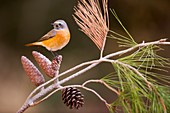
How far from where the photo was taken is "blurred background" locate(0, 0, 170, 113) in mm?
2281

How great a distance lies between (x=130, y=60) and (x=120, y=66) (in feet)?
0.06

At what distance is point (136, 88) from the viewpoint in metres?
0.66

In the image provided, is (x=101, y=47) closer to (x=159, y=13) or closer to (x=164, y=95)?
(x=164, y=95)

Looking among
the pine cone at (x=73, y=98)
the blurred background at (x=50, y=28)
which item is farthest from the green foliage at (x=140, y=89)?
the blurred background at (x=50, y=28)

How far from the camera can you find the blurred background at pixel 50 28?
89.8 inches

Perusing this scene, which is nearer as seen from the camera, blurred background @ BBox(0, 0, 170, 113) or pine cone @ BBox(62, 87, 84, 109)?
pine cone @ BBox(62, 87, 84, 109)

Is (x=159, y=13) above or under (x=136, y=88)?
above

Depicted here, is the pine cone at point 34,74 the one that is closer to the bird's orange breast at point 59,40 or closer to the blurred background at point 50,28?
the bird's orange breast at point 59,40

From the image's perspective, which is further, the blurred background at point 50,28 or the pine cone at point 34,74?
the blurred background at point 50,28

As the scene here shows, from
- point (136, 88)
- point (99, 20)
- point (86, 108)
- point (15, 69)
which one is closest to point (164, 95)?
point (136, 88)

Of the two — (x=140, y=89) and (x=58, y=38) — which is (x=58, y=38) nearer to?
(x=58, y=38)

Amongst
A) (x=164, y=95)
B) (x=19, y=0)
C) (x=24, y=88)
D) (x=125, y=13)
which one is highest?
(x=19, y=0)

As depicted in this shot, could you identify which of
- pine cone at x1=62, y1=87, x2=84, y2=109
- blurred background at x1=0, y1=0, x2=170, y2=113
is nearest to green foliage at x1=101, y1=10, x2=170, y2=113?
pine cone at x1=62, y1=87, x2=84, y2=109

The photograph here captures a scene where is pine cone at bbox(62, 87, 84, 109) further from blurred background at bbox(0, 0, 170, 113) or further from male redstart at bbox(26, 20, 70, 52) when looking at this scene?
blurred background at bbox(0, 0, 170, 113)
